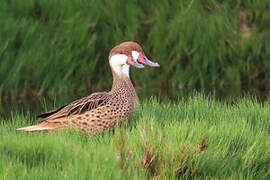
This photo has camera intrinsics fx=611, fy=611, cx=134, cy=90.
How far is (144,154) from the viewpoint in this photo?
4.17 meters

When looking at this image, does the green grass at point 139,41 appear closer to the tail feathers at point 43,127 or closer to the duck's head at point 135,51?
the duck's head at point 135,51

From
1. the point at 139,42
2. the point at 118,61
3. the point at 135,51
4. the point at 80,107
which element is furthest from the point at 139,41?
the point at 80,107

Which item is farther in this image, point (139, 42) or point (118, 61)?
point (139, 42)

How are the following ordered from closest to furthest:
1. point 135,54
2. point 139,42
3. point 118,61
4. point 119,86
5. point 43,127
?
point 43,127 → point 119,86 → point 118,61 → point 135,54 → point 139,42

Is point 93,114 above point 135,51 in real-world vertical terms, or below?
below

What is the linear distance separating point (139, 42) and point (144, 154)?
573cm

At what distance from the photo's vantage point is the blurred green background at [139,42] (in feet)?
30.6

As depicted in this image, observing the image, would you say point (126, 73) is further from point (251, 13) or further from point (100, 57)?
point (251, 13)

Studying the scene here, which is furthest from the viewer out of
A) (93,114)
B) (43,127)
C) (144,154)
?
(43,127)

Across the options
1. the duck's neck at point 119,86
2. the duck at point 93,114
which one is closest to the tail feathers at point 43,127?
the duck at point 93,114

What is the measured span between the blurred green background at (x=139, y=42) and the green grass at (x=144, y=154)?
4101 millimetres

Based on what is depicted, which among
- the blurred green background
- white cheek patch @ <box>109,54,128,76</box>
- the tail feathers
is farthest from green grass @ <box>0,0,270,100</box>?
the tail feathers

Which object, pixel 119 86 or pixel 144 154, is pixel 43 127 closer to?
pixel 119 86

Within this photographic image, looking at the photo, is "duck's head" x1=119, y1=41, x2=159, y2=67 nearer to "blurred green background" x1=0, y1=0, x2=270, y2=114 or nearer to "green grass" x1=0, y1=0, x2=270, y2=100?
"blurred green background" x1=0, y1=0, x2=270, y2=114
